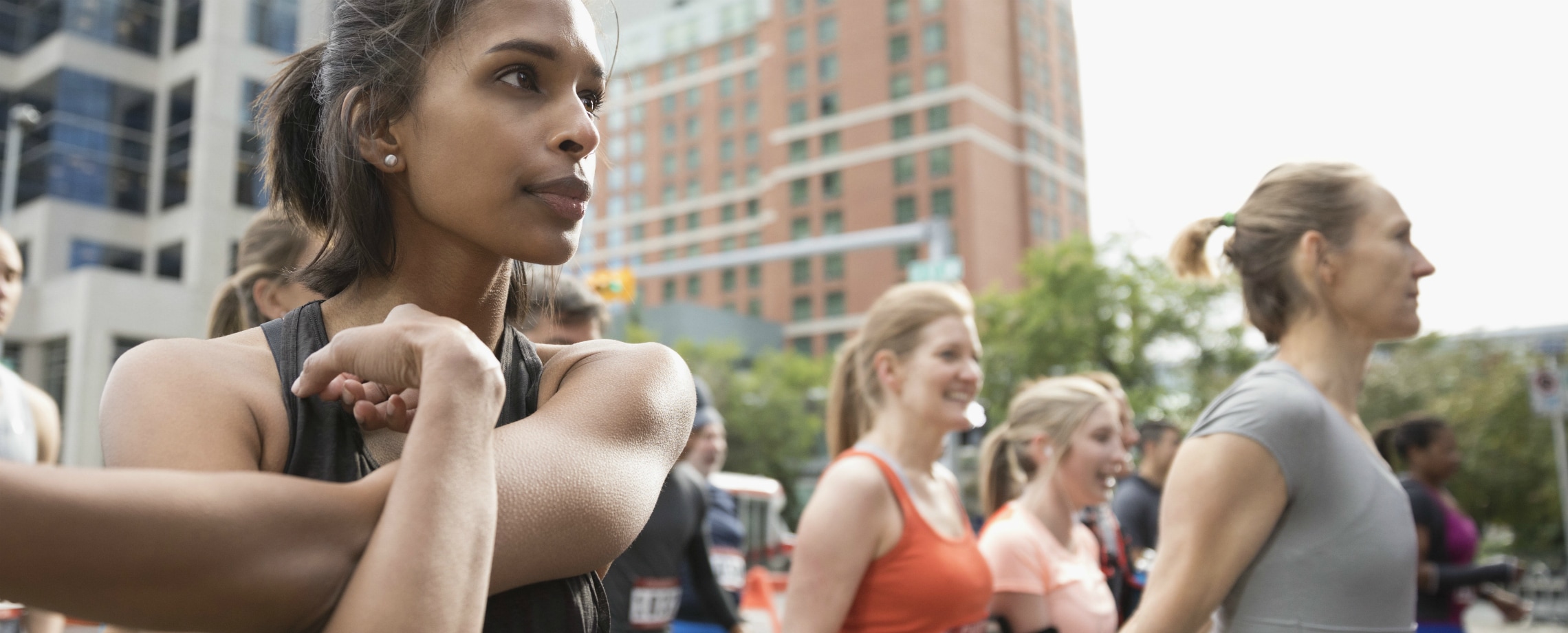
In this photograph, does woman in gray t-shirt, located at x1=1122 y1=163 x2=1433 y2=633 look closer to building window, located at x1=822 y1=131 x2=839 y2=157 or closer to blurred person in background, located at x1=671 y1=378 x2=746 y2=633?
blurred person in background, located at x1=671 y1=378 x2=746 y2=633

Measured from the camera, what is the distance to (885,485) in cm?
343

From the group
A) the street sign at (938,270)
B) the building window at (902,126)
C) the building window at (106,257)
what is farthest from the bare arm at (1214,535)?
the building window at (902,126)

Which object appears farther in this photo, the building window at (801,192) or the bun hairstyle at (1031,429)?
the building window at (801,192)

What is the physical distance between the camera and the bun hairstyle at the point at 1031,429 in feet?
16.0

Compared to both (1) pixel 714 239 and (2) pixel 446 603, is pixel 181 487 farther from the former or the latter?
(1) pixel 714 239

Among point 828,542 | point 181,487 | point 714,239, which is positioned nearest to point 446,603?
point 181,487

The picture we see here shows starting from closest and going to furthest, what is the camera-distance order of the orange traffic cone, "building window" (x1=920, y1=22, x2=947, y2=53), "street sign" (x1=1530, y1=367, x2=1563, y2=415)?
1. "street sign" (x1=1530, y1=367, x2=1563, y2=415)
2. the orange traffic cone
3. "building window" (x1=920, y1=22, x2=947, y2=53)

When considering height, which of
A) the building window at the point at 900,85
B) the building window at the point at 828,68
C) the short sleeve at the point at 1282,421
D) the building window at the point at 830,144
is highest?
the building window at the point at 828,68

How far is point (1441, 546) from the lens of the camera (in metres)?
6.11

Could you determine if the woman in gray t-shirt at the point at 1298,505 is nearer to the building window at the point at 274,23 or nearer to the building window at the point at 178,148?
the building window at the point at 274,23

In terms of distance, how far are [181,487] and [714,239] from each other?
250ft

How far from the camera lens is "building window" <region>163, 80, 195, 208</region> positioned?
21.5 metres

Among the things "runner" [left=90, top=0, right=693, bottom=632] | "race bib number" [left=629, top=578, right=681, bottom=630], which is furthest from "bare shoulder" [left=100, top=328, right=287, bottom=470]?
"race bib number" [left=629, top=578, right=681, bottom=630]

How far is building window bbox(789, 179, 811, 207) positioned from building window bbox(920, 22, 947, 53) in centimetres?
1023
